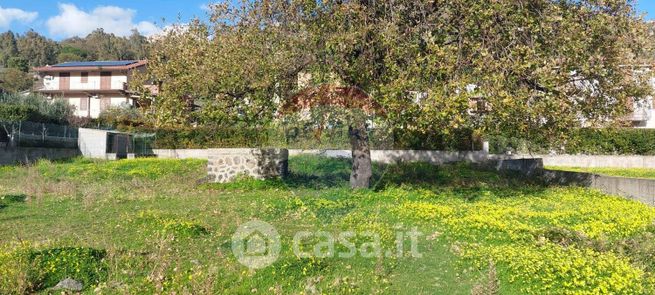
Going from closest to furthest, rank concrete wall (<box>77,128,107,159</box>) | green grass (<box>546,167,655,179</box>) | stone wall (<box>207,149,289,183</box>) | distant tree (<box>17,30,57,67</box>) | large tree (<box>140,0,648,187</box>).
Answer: large tree (<box>140,0,648,187</box>) < stone wall (<box>207,149,289,183</box>) < green grass (<box>546,167,655,179</box>) < concrete wall (<box>77,128,107,159</box>) < distant tree (<box>17,30,57,67</box>)

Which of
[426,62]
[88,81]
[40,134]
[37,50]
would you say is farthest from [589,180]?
[37,50]

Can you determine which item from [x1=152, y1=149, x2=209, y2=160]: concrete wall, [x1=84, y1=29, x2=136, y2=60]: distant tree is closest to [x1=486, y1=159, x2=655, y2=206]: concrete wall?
[x1=152, y1=149, x2=209, y2=160]: concrete wall

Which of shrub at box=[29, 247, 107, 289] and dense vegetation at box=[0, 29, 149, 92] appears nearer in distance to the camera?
shrub at box=[29, 247, 107, 289]

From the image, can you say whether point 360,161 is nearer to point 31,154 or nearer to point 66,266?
point 66,266

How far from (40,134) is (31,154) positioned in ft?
6.21

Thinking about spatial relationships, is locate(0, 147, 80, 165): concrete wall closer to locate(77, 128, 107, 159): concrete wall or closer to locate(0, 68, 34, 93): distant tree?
locate(77, 128, 107, 159): concrete wall

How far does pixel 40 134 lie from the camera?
28.9 m

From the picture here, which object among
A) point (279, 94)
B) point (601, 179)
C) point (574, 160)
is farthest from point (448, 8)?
point (574, 160)

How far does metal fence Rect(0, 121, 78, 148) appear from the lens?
87.5 feet

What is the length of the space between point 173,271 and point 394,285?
2921 mm

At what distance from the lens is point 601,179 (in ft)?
59.4


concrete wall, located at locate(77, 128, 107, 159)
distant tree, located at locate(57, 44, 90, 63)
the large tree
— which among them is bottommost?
concrete wall, located at locate(77, 128, 107, 159)

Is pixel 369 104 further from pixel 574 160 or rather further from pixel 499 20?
pixel 574 160

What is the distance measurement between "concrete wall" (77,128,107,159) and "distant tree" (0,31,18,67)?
67.7 metres
